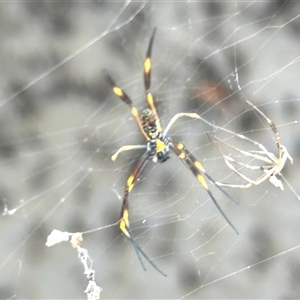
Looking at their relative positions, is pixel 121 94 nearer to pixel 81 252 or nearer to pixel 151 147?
pixel 151 147

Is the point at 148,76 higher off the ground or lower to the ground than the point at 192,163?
higher

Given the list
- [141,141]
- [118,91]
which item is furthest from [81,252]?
[118,91]

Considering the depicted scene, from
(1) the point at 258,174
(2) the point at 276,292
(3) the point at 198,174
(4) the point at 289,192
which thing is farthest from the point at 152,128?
(2) the point at 276,292

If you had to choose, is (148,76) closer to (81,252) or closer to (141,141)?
(141,141)

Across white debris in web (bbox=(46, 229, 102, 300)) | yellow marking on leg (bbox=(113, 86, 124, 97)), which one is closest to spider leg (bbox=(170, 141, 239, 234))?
yellow marking on leg (bbox=(113, 86, 124, 97))

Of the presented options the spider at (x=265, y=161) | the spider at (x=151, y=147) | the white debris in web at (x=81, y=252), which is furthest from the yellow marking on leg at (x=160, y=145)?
the white debris in web at (x=81, y=252)

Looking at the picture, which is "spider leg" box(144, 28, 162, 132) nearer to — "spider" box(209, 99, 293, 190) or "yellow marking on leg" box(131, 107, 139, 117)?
"yellow marking on leg" box(131, 107, 139, 117)

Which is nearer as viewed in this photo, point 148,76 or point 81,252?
point 148,76

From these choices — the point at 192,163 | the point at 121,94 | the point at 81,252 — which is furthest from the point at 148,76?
the point at 81,252

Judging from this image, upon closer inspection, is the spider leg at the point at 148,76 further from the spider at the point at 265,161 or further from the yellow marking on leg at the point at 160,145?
the spider at the point at 265,161
